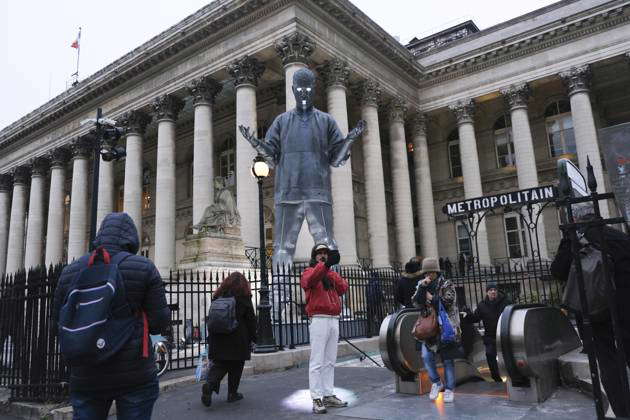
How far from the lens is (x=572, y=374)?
5992 mm

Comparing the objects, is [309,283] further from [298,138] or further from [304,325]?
[304,325]

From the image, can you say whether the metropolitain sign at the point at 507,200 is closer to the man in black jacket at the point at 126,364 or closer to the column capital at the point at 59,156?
the man in black jacket at the point at 126,364

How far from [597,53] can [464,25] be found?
1916 cm

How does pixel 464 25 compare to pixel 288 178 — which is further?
pixel 464 25

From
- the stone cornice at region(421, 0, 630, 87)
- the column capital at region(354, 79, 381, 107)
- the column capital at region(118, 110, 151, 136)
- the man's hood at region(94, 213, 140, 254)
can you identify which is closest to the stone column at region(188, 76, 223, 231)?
the column capital at region(118, 110, 151, 136)

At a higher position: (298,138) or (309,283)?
(298,138)

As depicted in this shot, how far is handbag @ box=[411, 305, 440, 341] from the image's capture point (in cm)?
580

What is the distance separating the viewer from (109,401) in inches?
134

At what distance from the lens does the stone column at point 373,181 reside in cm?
2478

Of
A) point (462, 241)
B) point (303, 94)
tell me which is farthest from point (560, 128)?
point (303, 94)

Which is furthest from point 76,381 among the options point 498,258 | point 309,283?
point 498,258

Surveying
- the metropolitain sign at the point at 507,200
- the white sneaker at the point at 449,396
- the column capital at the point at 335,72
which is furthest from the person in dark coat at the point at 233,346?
the column capital at the point at 335,72

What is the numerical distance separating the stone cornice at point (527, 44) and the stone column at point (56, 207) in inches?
1002

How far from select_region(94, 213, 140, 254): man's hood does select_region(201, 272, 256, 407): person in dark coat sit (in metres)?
2.99
